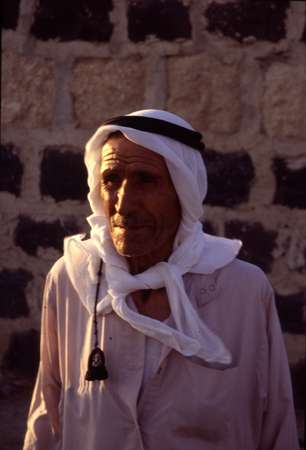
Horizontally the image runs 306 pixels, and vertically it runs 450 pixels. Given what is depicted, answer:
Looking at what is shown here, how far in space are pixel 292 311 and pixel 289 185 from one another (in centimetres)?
62

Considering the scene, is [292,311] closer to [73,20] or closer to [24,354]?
[24,354]

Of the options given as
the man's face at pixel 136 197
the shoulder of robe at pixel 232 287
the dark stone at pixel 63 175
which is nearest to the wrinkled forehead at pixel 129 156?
the man's face at pixel 136 197

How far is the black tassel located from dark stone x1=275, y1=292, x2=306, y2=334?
180cm

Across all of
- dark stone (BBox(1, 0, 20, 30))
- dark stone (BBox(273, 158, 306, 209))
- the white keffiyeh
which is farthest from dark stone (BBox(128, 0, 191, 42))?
the white keffiyeh

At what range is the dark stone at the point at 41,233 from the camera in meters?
4.44

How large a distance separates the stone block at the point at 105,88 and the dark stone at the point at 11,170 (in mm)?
394

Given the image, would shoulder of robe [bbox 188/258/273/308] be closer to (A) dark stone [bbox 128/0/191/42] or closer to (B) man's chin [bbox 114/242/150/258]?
(B) man's chin [bbox 114/242/150/258]

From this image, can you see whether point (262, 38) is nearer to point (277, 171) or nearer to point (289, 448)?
point (277, 171)

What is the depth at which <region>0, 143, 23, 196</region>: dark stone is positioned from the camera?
4.47m

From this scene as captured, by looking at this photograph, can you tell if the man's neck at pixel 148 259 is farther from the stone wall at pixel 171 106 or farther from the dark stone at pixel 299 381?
the dark stone at pixel 299 381

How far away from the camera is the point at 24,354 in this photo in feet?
15.0

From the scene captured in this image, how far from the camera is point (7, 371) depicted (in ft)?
15.1

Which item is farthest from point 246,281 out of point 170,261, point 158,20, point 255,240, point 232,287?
point 158,20

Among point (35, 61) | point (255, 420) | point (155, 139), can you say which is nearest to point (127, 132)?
point (155, 139)
